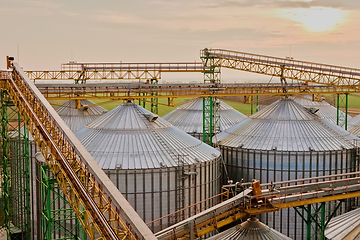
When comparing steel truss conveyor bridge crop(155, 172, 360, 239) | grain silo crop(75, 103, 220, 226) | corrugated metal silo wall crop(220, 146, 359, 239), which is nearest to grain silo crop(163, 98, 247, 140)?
corrugated metal silo wall crop(220, 146, 359, 239)

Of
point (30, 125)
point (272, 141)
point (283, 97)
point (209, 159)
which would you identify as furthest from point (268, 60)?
point (30, 125)

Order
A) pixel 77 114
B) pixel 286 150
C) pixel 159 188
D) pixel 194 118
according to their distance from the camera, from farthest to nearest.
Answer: pixel 194 118 → pixel 77 114 → pixel 286 150 → pixel 159 188

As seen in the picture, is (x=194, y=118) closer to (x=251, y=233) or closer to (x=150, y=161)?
(x=150, y=161)

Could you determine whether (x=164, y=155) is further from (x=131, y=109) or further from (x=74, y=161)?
(x=74, y=161)

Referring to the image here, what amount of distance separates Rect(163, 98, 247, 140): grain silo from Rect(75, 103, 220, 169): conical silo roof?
18.5 m

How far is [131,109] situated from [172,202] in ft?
31.2

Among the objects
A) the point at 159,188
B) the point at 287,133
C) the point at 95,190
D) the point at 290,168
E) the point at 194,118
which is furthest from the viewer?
the point at 194,118

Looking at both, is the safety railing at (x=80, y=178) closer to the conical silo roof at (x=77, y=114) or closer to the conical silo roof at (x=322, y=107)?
the conical silo roof at (x=77, y=114)

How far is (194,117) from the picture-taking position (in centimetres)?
5916

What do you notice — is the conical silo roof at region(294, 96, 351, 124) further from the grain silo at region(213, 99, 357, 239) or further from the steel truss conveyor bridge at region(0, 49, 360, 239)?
the steel truss conveyor bridge at region(0, 49, 360, 239)

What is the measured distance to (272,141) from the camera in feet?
136

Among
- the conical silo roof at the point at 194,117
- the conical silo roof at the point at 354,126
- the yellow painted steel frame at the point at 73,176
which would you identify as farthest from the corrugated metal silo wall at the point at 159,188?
the conical silo roof at the point at 354,126

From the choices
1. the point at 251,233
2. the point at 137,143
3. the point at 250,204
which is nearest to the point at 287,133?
the point at 137,143

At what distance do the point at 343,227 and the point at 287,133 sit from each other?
50.3 ft
